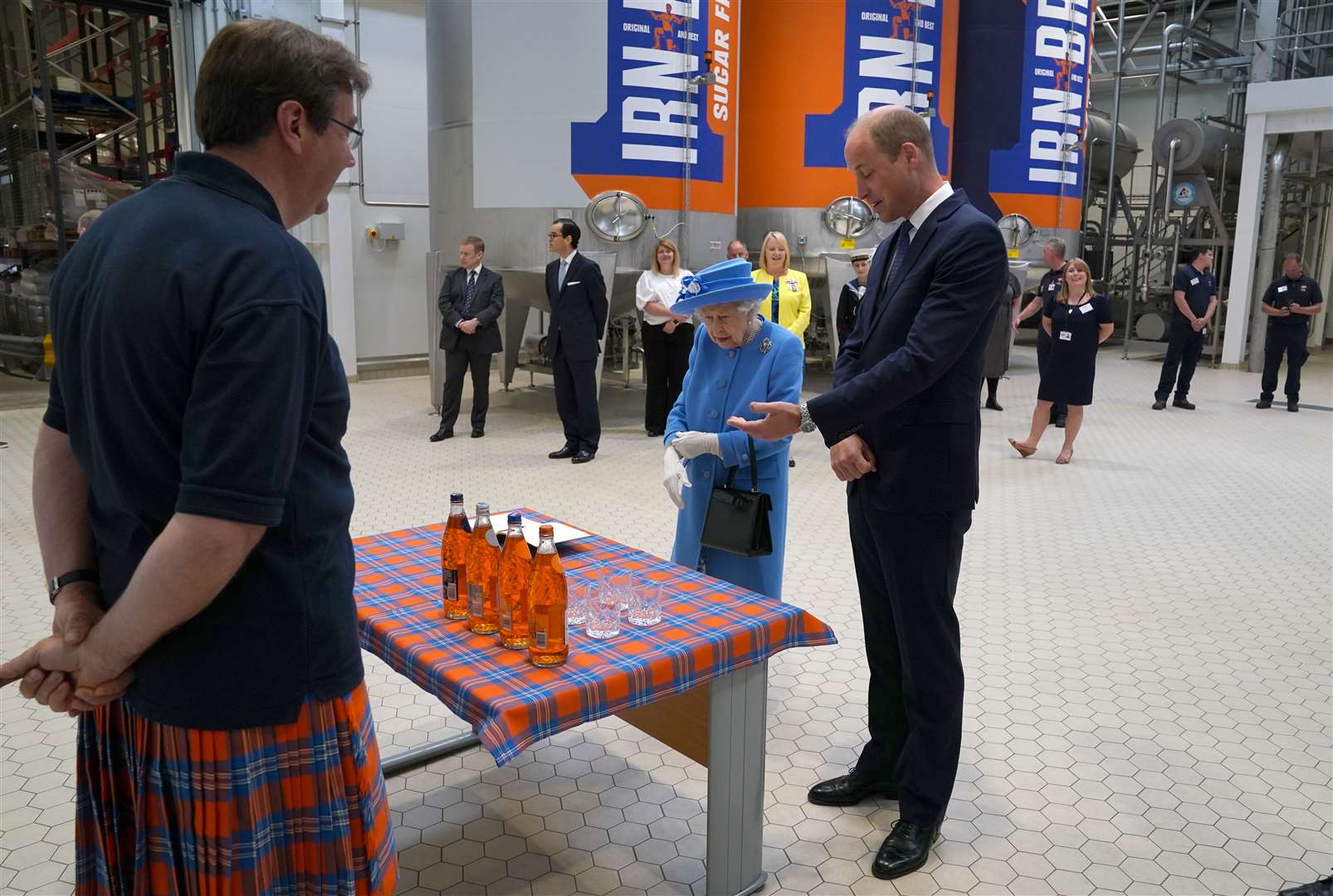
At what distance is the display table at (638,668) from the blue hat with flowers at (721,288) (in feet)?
2.30

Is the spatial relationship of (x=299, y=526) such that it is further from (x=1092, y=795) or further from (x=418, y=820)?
(x=1092, y=795)

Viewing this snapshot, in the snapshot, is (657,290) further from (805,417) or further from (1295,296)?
(1295,296)

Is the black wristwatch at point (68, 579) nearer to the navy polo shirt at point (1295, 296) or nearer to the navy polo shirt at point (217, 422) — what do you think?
the navy polo shirt at point (217, 422)

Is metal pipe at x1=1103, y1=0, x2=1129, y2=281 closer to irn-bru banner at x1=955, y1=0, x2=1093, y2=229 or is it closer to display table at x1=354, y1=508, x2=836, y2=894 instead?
irn-bru banner at x1=955, y1=0, x2=1093, y2=229

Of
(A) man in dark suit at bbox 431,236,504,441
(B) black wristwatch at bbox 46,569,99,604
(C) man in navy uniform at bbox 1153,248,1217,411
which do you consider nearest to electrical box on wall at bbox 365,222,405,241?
(A) man in dark suit at bbox 431,236,504,441

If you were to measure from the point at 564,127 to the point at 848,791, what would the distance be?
5.91 metres

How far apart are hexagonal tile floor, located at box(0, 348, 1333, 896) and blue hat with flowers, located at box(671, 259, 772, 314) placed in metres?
1.35

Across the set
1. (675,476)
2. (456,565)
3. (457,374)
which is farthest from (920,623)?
(457,374)

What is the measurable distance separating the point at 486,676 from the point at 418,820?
1057mm

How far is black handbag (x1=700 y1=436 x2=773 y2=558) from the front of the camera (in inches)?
105

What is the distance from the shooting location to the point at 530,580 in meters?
1.93

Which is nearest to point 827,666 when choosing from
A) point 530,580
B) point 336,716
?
point 530,580

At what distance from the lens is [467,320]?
749cm

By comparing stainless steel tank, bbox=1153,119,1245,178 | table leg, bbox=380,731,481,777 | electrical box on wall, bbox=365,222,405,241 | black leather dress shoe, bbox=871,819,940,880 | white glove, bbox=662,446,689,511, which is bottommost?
table leg, bbox=380,731,481,777
